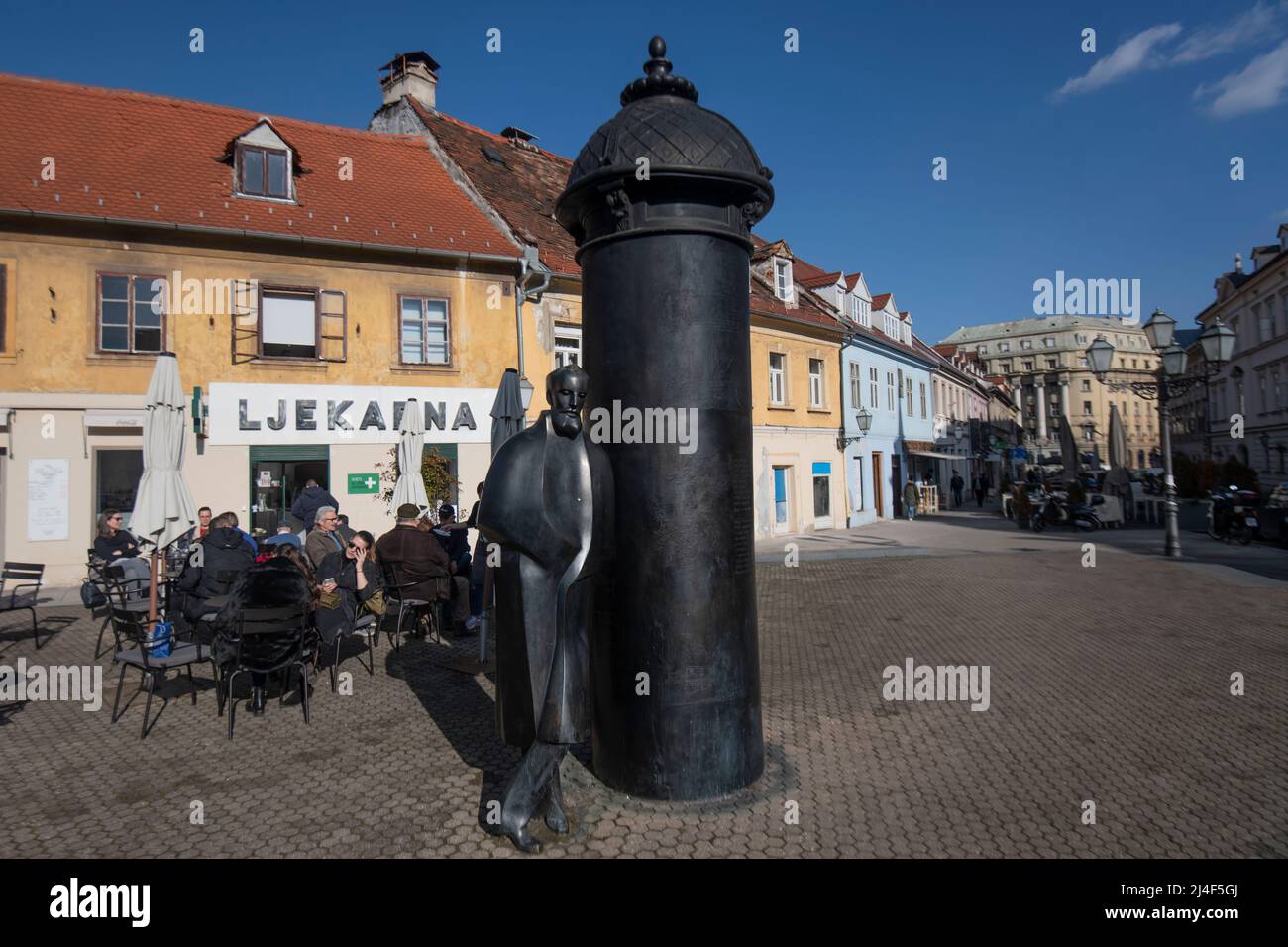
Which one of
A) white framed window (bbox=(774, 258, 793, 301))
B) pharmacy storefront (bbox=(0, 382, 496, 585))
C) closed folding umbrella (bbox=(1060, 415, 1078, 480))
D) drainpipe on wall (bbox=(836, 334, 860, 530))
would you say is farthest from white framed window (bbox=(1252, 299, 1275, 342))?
pharmacy storefront (bbox=(0, 382, 496, 585))

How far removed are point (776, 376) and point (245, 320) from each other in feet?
51.2

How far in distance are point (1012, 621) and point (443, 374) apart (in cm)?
1306

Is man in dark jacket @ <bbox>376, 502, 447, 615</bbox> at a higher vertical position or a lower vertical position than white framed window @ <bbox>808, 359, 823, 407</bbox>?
lower

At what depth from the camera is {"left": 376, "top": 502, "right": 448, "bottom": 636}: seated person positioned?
8797 mm

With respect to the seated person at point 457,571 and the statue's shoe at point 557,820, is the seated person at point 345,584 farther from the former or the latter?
the statue's shoe at point 557,820

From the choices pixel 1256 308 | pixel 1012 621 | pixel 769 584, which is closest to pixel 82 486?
pixel 769 584

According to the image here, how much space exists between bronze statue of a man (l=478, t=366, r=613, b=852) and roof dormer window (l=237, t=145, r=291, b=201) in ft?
53.2

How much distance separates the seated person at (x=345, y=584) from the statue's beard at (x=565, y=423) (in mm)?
4442

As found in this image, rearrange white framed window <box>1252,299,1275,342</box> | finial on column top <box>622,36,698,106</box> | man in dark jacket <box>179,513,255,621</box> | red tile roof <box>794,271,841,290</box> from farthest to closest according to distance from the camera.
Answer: white framed window <box>1252,299,1275,342</box> → red tile roof <box>794,271,841,290</box> → man in dark jacket <box>179,513,255,621</box> → finial on column top <box>622,36,698,106</box>

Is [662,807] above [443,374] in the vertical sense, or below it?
below

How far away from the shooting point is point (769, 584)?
1334 centimetres

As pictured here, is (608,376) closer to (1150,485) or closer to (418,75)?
(418,75)

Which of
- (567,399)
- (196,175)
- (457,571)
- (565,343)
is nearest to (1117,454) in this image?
(565,343)

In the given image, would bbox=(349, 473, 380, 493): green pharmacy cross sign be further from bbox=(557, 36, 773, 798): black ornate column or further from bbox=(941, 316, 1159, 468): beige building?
bbox=(941, 316, 1159, 468): beige building
